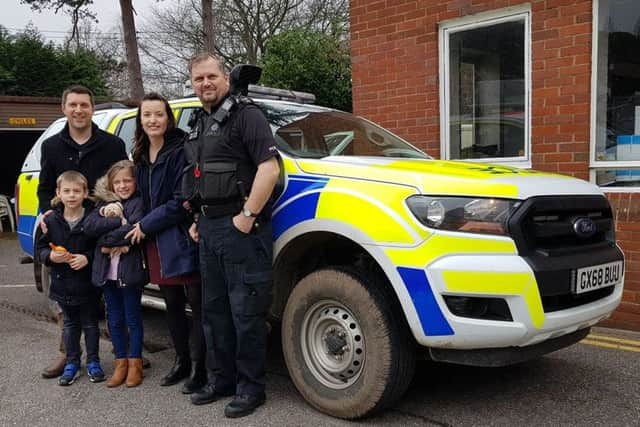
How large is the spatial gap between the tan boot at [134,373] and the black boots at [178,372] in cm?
→ 17

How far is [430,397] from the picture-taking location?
361 centimetres

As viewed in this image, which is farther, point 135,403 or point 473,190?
point 135,403

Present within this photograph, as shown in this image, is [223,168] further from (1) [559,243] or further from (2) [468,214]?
(1) [559,243]

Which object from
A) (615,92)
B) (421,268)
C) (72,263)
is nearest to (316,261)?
(421,268)

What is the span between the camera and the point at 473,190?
9.49 ft

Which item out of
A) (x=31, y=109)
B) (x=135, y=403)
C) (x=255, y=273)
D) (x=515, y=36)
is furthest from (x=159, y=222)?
(x=31, y=109)

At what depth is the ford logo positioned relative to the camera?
3.11m

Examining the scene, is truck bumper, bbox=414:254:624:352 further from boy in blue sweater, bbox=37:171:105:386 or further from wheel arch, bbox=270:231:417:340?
boy in blue sweater, bbox=37:171:105:386

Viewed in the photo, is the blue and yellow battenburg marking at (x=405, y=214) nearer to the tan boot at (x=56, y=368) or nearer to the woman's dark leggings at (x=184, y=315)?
the woman's dark leggings at (x=184, y=315)

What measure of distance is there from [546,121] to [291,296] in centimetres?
340

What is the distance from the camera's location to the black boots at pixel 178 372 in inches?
156

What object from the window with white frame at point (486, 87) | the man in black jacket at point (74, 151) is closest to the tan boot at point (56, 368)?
the man in black jacket at point (74, 151)

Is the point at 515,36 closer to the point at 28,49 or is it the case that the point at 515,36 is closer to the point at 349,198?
the point at 349,198

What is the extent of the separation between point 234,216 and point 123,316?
1.43m
